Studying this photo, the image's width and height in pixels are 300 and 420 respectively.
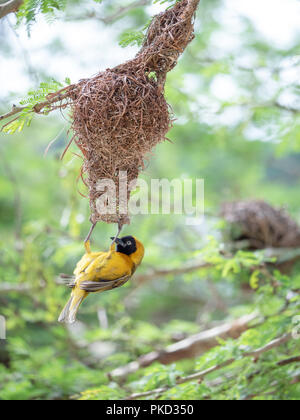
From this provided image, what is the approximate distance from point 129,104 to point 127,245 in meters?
1.08

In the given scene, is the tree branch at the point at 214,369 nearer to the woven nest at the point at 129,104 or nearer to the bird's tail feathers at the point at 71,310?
the bird's tail feathers at the point at 71,310

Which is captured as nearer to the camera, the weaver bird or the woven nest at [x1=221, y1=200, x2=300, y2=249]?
the weaver bird

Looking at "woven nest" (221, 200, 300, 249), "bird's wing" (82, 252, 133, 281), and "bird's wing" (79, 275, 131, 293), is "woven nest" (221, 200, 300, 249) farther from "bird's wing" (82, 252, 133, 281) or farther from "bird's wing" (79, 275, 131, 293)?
"bird's wing" (79, 275, 131, 293)

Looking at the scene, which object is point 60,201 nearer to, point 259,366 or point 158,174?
point 158,174

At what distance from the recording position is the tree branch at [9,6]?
8.08 feet

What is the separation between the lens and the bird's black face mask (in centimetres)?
300

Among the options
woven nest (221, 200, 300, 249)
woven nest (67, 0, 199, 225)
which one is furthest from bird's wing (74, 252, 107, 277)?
woven nest (221, 200, 300, 249)

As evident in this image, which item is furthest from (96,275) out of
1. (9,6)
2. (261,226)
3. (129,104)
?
(261,226)

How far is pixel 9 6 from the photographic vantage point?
8.11 ft

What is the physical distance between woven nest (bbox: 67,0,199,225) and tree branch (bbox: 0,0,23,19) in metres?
0.62

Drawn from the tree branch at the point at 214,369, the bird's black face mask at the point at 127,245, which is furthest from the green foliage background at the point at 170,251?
the bird's black face mask at the point at 127,245

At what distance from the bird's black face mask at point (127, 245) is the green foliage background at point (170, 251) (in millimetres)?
555

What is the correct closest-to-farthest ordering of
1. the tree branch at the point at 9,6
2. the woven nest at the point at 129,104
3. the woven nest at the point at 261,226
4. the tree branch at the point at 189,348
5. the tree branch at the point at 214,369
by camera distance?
the woven nest at the point at 129,104, the tree branch at the point at 9,6, the tree branch at the point at 214,369, the tree branch at the point at 189,348, the woven nest at the point at 261,226

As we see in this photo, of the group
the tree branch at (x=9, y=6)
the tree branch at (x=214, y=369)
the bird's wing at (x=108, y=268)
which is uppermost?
the tree branch at (x=9, y=6)
